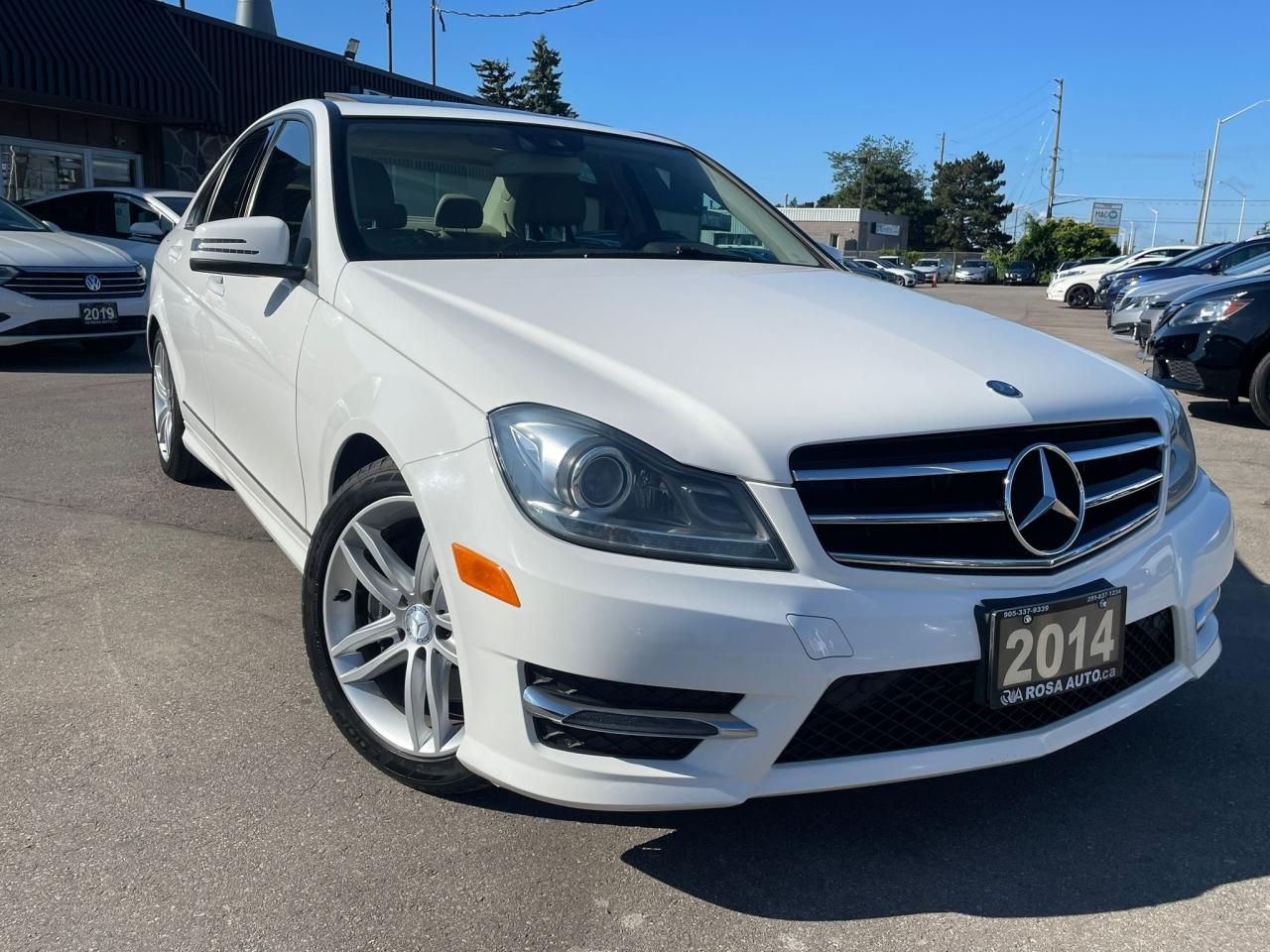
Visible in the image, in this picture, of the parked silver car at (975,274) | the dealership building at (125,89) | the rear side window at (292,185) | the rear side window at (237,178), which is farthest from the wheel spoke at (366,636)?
the parked silver car at (975,274)

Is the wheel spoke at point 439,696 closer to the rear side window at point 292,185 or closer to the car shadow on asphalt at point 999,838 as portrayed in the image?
the car shadow on asphalt at point 999,838

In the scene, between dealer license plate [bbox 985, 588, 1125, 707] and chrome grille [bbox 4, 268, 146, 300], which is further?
chrome grille [bbox 4, 268, 146, 300]

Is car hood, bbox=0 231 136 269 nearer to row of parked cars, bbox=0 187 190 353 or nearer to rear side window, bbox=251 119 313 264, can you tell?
row of parked cars, bbox=0 187 190 353

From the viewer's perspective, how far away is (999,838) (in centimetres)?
231

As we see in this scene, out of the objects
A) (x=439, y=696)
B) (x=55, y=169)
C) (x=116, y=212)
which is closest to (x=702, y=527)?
(x=439, y=696)

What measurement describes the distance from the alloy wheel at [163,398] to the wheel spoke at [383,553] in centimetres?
269

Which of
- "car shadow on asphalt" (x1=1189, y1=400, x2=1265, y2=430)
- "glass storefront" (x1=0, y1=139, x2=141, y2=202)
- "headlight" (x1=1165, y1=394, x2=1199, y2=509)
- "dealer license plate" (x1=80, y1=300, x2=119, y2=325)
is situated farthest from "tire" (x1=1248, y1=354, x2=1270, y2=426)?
"glass storefront" (x1=0, y1=139, x2=141, y2=202)

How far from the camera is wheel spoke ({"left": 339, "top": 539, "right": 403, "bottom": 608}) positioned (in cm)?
242

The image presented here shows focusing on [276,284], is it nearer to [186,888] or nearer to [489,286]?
[489,286]

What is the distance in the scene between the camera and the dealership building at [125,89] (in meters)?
14.0

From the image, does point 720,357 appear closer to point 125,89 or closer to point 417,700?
point 417,700

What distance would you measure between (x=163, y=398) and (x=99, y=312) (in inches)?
185

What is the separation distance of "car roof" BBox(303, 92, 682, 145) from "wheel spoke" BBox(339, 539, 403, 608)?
160cm

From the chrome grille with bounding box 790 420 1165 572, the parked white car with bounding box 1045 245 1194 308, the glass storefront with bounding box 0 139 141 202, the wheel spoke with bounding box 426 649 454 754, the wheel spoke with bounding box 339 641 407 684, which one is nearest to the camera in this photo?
the chrome grille with bounding box 790 420 1165 572
